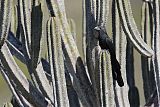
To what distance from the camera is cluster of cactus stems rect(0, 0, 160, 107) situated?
137 inches

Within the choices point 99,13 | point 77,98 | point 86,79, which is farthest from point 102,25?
point 77,98

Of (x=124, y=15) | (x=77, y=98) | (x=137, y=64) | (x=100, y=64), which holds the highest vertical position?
(x=124, y=15)

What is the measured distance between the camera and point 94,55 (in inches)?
140

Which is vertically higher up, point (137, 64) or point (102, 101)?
point (102, 101)

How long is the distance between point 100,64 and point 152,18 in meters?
0.75

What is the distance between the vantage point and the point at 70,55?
3582 mm

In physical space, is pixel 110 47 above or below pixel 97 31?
below

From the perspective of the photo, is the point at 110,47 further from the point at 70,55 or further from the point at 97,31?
the point at 70,55

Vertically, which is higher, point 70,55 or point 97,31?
point 97,31

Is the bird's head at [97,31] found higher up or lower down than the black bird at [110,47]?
higher up

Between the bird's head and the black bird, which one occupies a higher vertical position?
the bird's head

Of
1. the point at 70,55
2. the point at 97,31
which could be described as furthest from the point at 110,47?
the point at 70,55

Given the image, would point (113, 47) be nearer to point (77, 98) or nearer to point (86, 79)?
point (86, 79)

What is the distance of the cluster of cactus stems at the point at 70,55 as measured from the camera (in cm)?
349
